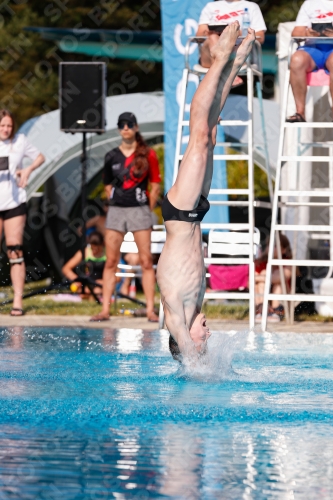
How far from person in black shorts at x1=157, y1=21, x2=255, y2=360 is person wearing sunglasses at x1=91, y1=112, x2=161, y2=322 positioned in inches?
125

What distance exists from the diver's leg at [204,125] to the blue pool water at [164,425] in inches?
38.4

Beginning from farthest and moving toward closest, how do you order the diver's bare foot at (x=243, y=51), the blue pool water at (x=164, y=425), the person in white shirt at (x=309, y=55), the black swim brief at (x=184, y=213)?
the person in white shirt at (x=309, y=55)
the diver's bare foot at (x=243, y=51)
the black swim brief at (x=184, y=213)
the blue pool water at (x=164, y=425)

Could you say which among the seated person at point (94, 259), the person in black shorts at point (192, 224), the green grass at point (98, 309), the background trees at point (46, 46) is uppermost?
the background trees at point (46, 46)

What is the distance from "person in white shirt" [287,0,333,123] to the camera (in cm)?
780

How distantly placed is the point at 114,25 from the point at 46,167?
12.4 m

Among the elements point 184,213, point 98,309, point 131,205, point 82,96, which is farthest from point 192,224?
point 82,96

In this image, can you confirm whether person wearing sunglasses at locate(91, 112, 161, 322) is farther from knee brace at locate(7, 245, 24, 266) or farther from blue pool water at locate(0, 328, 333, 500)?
blue pool water at locate(0, 328, 333, 500)

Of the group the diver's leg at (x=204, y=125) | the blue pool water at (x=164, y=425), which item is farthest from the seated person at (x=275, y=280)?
the diver's leg at (x=204, y=125)

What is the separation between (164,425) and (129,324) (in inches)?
188

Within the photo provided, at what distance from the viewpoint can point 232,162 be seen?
20297mm

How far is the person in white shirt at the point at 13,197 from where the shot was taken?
923 centimetres

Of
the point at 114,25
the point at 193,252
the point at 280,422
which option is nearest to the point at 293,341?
the point at 193,252

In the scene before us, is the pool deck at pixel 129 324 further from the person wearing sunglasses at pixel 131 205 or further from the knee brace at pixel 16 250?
the knee brace at pixel 16 250

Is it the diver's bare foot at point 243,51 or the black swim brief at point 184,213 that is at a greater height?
the diver's bare foot at point 243,51
